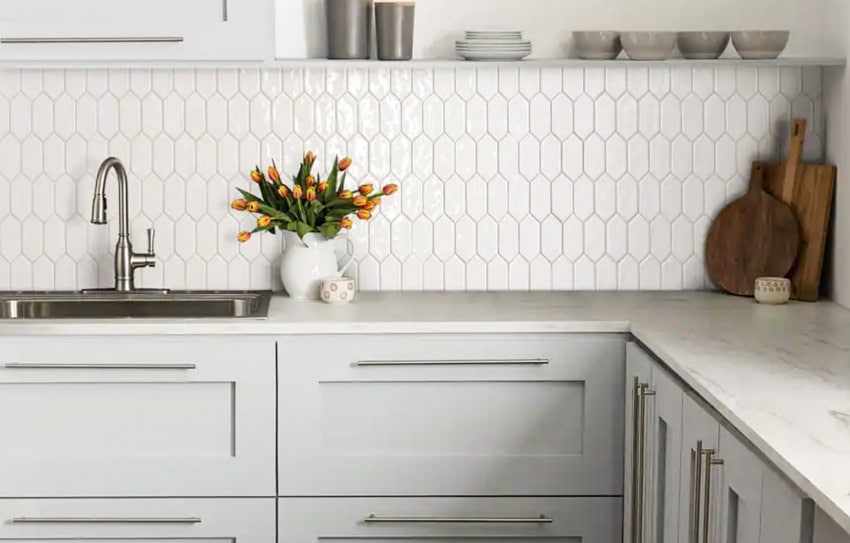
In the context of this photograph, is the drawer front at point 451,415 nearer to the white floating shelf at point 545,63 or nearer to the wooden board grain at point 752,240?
the wooden board grain at point 752,240

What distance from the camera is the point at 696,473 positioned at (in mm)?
2336

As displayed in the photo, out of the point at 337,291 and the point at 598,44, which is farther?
the point at 598,44

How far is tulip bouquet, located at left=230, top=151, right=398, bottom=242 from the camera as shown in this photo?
11.4 ft

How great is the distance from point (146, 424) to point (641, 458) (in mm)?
1150

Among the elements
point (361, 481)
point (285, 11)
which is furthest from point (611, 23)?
point (361, 481)

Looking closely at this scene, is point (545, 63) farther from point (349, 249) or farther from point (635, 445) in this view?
point (635, 445)

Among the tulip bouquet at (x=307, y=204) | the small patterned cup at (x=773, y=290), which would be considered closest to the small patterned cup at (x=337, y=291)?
the tulip bouquet at (x=307, y=204)

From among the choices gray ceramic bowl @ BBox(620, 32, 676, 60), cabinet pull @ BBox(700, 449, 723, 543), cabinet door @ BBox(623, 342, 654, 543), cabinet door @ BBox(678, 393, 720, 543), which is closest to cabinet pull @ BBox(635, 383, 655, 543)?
cabinet door @ BBox(623, 342, 654, 543)

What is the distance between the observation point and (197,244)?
3.71m

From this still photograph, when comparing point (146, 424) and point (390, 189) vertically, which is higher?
point (390, 189)

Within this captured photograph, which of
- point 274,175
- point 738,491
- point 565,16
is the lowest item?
point 738,491

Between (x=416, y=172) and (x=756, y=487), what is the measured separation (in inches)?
75.8

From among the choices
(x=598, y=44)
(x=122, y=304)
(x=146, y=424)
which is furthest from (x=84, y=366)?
(x=598, y=44)

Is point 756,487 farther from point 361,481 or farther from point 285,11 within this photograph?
point 285,11
